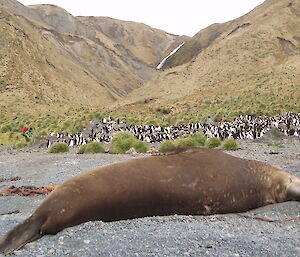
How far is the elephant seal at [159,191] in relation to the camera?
12.4 ft

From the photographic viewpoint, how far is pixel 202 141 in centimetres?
1700

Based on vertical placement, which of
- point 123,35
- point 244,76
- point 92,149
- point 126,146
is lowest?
point 92,149

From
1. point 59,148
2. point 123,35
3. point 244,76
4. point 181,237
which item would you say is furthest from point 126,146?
point 123,35

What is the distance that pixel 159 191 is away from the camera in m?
4.16

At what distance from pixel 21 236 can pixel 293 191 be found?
3393mm

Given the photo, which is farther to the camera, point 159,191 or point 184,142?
point 184,142

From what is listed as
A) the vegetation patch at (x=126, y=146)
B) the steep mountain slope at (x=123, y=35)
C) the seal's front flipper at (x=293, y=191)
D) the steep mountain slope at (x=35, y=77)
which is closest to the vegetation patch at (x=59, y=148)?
the vegetation patch at (x=126, y=146)

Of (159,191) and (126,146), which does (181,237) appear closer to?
(159,191)

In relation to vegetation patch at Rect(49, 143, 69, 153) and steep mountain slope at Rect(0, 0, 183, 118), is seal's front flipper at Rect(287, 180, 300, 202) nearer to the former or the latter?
vegetation patch at Rect(49, 143, 69, 153)

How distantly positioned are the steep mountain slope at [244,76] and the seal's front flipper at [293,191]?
3059 centimetres

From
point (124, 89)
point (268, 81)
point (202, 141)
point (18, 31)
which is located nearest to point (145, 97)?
point (268, 81)

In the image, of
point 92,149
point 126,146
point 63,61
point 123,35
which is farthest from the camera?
point 123,35

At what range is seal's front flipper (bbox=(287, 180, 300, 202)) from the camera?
204 inches

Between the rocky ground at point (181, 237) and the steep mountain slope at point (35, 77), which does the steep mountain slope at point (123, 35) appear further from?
the rocky ground at point (181, 237)
